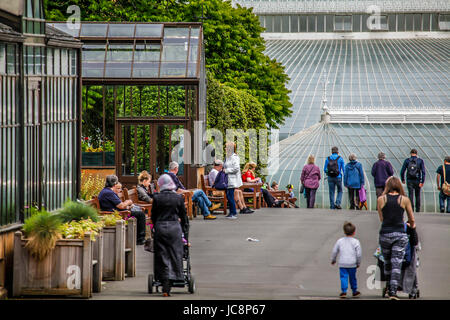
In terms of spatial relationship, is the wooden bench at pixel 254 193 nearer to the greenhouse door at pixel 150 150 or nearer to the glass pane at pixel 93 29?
the greenhouse door at pixel 150 150

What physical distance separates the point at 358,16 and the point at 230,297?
6483 cm

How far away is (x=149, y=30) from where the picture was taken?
28.9 metres

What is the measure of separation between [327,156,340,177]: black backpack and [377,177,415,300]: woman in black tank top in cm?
1360

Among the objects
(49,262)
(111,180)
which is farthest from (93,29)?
(49,262)

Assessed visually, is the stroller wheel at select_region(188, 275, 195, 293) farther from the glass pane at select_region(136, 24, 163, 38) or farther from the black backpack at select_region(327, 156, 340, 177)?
the glass pane at select_region(136, 24, 163, 38)

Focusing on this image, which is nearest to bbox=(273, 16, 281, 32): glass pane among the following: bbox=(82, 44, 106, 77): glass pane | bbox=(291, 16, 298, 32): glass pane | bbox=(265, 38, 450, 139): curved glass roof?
bbox=(291, 16, 298, 32): glass pane

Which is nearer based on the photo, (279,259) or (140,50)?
(279,259)

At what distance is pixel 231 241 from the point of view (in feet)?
62.6

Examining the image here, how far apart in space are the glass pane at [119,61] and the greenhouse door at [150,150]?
134cm

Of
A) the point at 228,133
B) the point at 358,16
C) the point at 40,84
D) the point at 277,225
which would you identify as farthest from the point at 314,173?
the point at 358,16

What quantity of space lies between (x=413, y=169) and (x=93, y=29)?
10.1 meters

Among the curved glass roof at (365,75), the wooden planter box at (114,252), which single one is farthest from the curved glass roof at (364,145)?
the wooden planter box at (114,252)

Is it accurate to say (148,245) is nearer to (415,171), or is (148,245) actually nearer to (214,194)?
(214,194)

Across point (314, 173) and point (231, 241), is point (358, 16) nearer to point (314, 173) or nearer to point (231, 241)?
point (314, 173)
